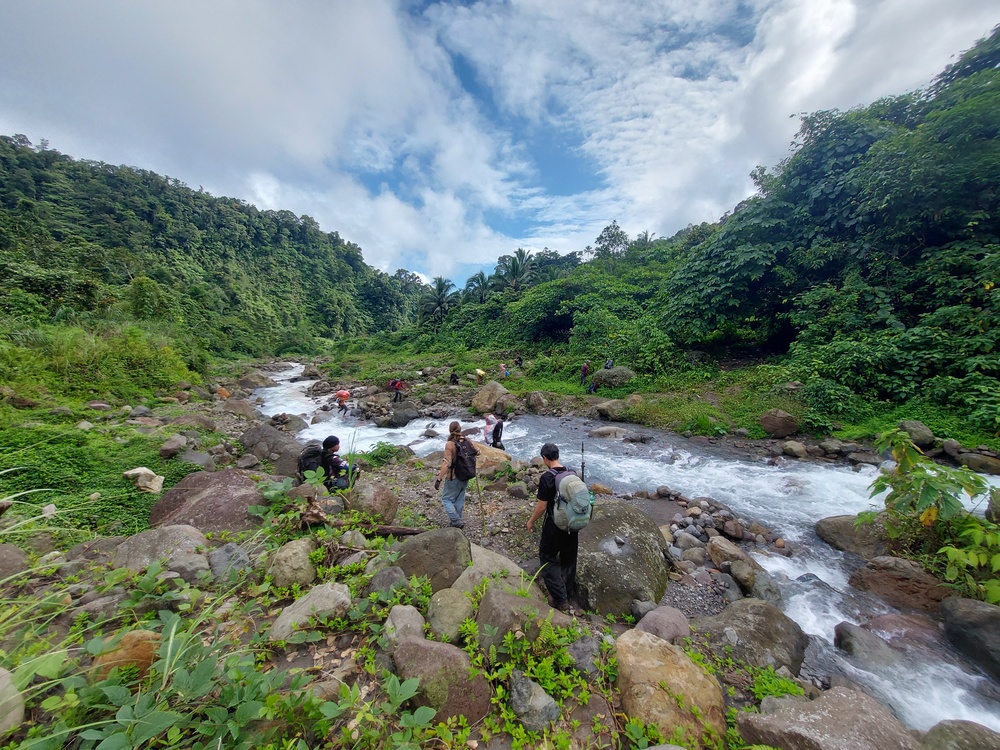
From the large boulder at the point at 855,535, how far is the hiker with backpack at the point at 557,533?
15.0 ft

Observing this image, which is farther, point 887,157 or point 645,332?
point 645,332

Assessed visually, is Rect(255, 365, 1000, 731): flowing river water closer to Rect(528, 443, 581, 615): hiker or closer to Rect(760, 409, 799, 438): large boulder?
Rect(760, 409, 799, 438): large boulder

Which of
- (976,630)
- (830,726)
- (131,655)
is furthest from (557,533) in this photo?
(976,630)

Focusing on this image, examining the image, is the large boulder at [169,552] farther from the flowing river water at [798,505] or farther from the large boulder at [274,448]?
the large boulder at [274,448]

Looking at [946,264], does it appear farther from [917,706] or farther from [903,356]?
[917,706]

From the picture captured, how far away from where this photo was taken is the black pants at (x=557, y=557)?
4.15 meters

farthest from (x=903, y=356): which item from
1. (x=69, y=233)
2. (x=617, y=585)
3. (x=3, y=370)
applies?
(x=69, y=233)

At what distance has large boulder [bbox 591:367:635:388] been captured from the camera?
633 inches

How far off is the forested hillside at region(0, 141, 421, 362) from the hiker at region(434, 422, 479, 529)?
18602mm

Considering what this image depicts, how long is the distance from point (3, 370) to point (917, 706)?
58.4ft

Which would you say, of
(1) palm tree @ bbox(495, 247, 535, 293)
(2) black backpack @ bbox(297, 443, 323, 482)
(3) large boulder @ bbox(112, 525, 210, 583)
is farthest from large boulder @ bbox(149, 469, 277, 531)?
(1) palm tree @ bbox(495, 247, 535, 293)

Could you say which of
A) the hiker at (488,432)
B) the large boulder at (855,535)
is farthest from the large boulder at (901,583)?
the hiker at (488,432)

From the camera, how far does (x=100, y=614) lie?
2.88m

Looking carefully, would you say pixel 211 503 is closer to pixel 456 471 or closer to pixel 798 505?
pixel 456 471
